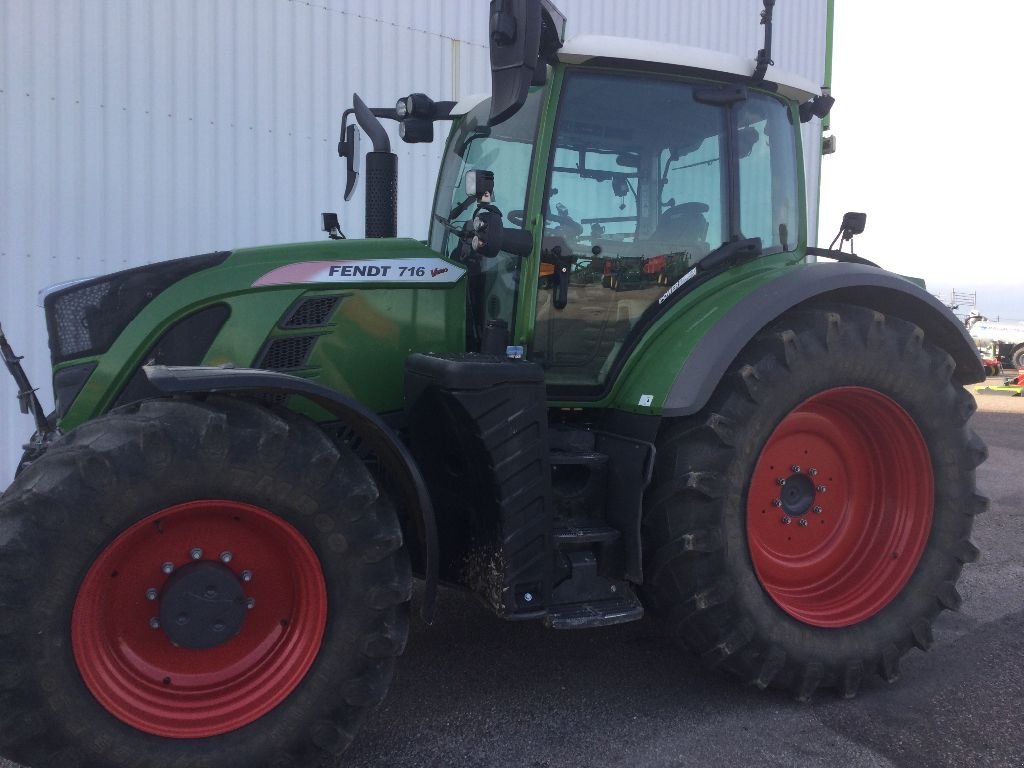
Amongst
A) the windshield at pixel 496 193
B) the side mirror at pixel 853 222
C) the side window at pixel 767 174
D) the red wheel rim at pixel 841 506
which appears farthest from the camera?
the side mirror at pixel 853 222

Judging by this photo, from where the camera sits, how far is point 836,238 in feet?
12.9

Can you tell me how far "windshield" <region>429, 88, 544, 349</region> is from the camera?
11.0 feet

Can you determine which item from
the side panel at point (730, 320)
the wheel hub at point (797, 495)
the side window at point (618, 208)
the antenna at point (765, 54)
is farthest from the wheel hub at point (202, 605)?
the antenna at point (765, 54)

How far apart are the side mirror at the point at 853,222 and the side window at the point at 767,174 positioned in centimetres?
23

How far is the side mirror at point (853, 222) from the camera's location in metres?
3.88

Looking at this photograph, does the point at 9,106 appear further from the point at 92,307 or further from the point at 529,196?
the point at 529,196

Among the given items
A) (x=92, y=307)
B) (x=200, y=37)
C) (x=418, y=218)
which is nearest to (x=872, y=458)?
(x=92, y=307)

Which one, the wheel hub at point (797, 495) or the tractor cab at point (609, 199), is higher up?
the tractor cab at point (609, 199)

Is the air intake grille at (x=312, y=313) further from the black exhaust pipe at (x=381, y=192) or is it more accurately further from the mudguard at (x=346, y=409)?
the black exhaust pipe at (x=381, y=192)

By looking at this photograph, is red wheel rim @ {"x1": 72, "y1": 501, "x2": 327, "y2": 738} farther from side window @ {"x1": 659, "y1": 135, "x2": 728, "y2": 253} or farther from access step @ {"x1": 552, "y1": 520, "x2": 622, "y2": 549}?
→ side window @ {"x1": 659, "y1": 135, "x2": 728, "y2": 253}

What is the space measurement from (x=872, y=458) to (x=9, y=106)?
5486mm

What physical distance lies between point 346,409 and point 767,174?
6.85 feet

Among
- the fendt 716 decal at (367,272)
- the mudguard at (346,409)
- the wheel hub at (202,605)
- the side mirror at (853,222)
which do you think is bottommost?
the wheel hub at (202,605)

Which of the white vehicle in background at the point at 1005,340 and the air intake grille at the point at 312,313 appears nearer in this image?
the air intake grille at the point at 312,313
